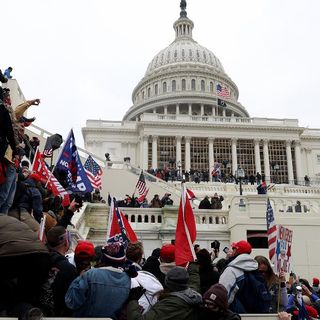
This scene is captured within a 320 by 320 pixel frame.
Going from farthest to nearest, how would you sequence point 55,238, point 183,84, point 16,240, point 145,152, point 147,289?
point 183,84 → point 145,152 → point 55,238 → point 147,289 → point 16,240

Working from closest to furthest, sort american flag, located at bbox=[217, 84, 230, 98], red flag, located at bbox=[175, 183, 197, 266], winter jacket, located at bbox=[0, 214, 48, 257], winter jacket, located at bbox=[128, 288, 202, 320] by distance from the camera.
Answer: winter jacket, located at bbox=[0, 214, 48, 257], winter jacket, located at bbox=[128, 288, 202, 320], red flag, located at bbox=[175, 183, 197, 266], american flag, located at bbox=[217, 84, 230, 98]

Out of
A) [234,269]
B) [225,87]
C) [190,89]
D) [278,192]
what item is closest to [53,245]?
[234,269]

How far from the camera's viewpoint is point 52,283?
4840 millimetres

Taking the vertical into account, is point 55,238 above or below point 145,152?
below

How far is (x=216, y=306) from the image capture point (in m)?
4.63

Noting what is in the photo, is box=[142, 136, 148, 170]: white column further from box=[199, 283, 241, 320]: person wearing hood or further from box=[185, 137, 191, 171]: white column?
box=[199, 283, 241, 320]: person wearing hood

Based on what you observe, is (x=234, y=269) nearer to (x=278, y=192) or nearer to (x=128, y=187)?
(x=128, y=187)

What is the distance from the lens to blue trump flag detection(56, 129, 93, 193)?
13484 millimetres

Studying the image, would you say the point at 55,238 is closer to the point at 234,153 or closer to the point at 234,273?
the point at 234,273

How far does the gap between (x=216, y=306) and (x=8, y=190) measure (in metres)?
3.76

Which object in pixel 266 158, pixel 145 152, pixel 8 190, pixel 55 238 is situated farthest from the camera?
pixel 266 158

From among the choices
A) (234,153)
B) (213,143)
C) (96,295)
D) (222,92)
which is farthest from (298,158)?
(96,295)

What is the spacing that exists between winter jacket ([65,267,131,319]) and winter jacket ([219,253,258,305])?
1.40m

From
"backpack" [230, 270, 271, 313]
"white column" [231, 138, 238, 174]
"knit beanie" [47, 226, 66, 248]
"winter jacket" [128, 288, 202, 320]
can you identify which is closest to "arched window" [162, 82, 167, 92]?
"white column" [231, 138, 238, 174]
